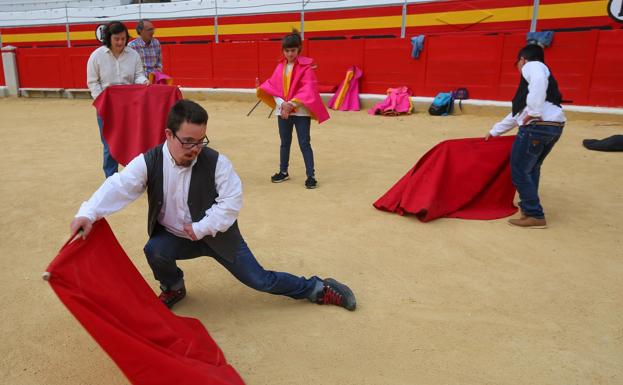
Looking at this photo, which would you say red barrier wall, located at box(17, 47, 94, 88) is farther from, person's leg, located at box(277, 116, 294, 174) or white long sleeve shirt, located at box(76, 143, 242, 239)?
white long sleeve shirt, located at box(76, 143, 242, 239)

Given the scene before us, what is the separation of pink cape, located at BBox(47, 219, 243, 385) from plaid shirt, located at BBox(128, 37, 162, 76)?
4.46 meters

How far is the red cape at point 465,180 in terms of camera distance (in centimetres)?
388

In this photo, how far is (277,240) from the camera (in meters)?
3.41

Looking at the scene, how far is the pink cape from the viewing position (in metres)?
1.63

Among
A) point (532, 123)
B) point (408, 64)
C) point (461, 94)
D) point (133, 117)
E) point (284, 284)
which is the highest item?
point (408, 64)

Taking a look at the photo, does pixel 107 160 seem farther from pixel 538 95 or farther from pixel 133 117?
pixel 538 95

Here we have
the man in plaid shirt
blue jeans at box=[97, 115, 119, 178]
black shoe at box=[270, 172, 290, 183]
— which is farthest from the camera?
the man in plaid shirt

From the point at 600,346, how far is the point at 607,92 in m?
7.04

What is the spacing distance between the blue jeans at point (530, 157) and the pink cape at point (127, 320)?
2.47 m

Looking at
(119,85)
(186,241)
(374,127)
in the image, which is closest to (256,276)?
(186,241)

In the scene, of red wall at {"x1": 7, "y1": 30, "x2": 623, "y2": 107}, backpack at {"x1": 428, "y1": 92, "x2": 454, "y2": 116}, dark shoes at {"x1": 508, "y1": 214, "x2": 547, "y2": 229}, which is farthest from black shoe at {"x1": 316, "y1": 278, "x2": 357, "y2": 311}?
red wall at {"x1": 7, "y1": 30, "x2": 623, "y2": 107}

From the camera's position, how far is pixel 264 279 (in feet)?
7.70

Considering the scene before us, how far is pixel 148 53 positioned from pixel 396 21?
25.7 ft

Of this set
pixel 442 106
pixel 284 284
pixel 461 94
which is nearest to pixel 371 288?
pixel 284 284
